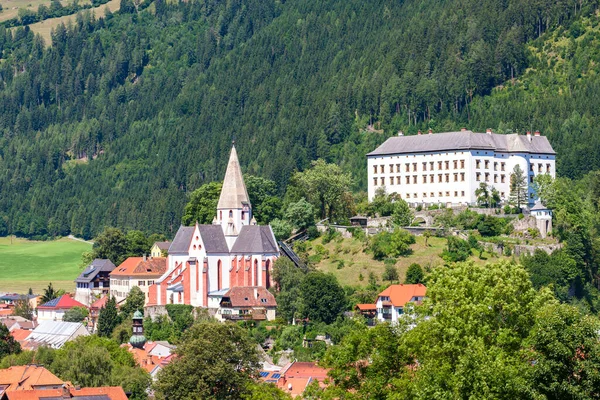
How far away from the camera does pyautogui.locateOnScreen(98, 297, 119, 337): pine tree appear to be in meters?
118

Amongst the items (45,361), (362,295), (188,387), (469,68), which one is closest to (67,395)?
(188,387)

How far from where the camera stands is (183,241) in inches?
4857

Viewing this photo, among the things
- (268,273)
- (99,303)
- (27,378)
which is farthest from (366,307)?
(27,378)

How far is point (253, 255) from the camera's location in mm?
117375

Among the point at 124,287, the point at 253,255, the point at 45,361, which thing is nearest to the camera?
the point at 45,361

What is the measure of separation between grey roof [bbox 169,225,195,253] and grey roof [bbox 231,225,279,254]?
5835 mm

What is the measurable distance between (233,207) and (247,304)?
41.3ft

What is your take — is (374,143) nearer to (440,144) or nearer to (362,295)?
(440,144)

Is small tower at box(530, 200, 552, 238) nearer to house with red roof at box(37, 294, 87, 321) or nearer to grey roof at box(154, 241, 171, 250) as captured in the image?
grey roof at box(154, 241, 171, 250)

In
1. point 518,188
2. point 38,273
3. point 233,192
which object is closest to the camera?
point 233,192

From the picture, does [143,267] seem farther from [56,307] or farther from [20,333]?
[56,307]

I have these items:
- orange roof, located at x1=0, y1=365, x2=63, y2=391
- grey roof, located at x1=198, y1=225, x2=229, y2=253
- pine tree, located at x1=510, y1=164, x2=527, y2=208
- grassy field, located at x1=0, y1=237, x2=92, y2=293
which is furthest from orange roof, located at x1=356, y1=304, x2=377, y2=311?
grassy field, located at x1=0, y1=237, x2=92, y2=293

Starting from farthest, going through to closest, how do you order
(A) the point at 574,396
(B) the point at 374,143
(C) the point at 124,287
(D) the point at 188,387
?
(B) the point at 374,143, (C) the point at 124,287, (D) the point at 188,387, (A) the point at 574,396

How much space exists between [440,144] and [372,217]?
11.1m
